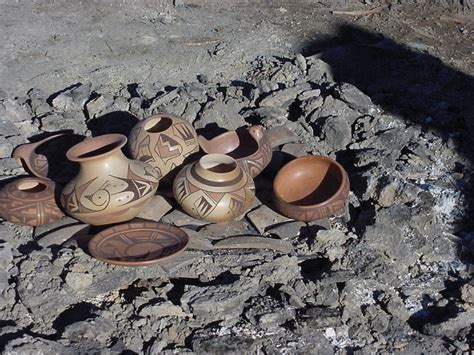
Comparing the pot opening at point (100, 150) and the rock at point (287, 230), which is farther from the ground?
the pot opening at point (100, 150)

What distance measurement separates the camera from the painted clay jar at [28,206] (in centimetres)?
510

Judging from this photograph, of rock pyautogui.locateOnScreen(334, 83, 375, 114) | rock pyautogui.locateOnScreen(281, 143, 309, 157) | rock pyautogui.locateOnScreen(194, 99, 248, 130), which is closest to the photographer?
rock pyautogui.locateOnScreen(281, 143, 309, 157)

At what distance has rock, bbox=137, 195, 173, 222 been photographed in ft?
17.0

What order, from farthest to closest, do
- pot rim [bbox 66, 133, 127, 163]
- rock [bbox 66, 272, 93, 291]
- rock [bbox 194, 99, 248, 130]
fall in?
1. rock [bbox 194, 99, 248, 130]
2. pot rim [bbox 66, 133, 127, 163]
3. rock [bbox 66, 272, 93, 291]

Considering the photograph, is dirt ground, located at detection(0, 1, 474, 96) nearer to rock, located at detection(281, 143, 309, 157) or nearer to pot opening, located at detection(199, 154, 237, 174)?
rock, located at detection(281, 143, 309, 157)

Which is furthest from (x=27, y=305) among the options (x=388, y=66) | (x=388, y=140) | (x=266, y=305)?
(x=388, y=66)

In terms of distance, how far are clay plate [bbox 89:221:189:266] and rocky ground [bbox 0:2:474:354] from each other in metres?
0.10

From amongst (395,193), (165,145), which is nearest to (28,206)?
(165,145)

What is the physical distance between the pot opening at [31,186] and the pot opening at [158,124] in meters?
0.90

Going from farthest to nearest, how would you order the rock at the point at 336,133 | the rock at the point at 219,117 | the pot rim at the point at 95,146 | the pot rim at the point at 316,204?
the rock at the point at 219,117 → the rock at the point at 336,133 → the pot rim at the point at 316,204 → the pot rim at the point at 95,146

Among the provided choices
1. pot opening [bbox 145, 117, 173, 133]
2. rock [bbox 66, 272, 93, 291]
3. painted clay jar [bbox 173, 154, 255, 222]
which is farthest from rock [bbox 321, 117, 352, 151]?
rock [bbox 66, 272, 93, 291]

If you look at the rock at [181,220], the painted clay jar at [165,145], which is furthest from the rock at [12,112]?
the rock at [181,220]

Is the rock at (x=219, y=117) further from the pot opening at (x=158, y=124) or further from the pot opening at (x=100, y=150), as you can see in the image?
the pot opening at (x=100, y=150)

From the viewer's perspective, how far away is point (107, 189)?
16.0 feet
